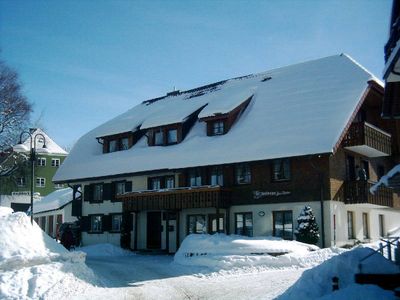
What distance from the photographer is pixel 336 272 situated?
1369cm

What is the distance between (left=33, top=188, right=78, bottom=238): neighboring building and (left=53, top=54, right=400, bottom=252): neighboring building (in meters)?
10.9

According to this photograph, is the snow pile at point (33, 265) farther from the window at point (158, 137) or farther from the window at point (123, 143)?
the window at point (123, 143)

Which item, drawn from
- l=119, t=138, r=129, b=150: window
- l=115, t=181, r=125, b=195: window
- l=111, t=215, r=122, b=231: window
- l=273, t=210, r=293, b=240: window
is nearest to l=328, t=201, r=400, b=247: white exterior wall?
l=273, t=210, r=293, b=240: window

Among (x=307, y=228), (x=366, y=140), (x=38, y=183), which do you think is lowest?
(x=307, y=228)

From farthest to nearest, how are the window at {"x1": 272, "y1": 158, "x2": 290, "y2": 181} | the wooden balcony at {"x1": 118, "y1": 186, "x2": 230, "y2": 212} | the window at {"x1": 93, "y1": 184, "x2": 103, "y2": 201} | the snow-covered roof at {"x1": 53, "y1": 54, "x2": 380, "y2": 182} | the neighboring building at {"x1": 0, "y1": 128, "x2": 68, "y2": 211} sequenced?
the neighboring building at {"x1": 0, "y1": 128, "x2": 68, "y2": 211}
the window at {"x1": 93, "y1": 184, "x2": 103, "y2": 201}
the wooden balcony at {"x1": 118, "y1": 186, "x2": 230, "y2": 212}
the window at {"x1": 272, "y1": 158, "x2": 290, "y2": 181}
the snow-covered roof at {"x1": 53, "y1": 54, "x2": 380, "y2": 182}

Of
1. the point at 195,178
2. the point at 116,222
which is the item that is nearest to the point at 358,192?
the point at 195,178

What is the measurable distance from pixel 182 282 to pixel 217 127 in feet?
49.0

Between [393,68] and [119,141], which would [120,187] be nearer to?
[119,141]

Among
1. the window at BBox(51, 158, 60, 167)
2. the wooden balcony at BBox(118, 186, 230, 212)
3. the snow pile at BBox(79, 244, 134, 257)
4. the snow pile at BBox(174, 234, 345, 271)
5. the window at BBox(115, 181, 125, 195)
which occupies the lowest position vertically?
the snow pile at BBox(79, 244, 134, 257)

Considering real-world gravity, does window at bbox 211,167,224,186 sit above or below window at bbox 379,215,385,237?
above

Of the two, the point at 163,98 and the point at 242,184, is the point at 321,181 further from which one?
the point at 163,98

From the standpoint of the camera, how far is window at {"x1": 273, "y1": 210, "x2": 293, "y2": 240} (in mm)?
27391

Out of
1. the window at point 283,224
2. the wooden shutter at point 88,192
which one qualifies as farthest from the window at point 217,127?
the wooden shutter at point 88,192

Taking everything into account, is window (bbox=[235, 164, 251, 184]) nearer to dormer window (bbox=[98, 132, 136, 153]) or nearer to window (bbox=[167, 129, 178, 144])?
window (bbox=[167, 129, 178, 144])
